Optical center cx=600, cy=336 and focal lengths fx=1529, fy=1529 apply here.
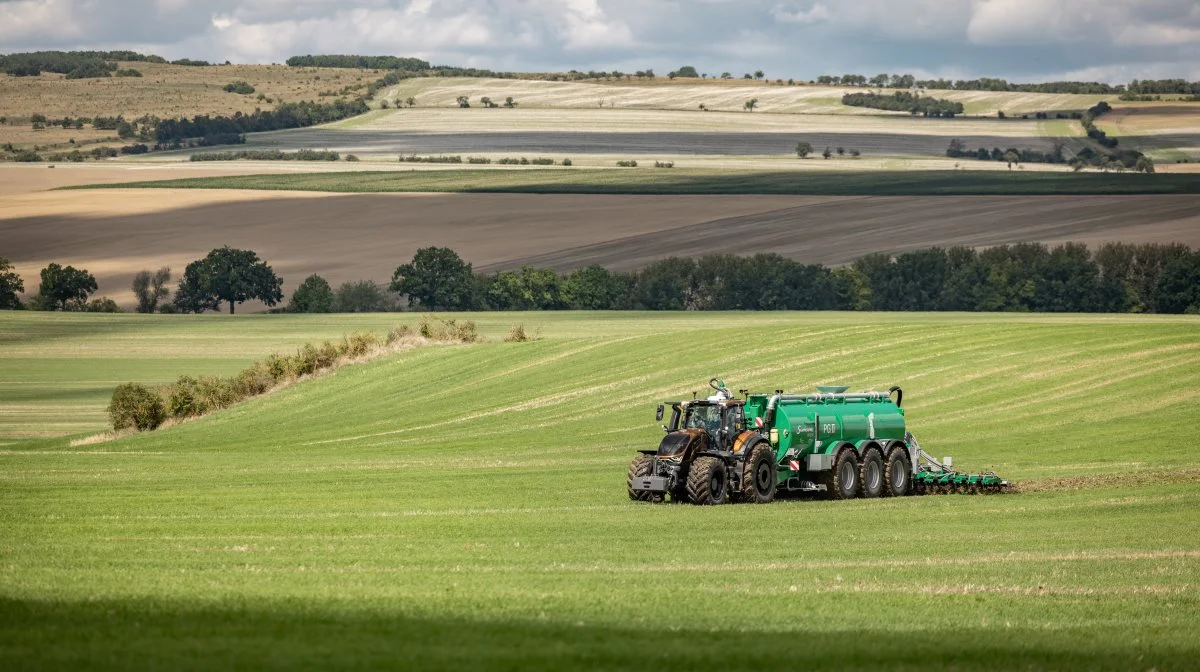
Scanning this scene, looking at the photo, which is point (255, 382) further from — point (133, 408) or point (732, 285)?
point (732, 285)

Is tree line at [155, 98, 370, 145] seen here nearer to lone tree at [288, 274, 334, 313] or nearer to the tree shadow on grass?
lone tree at [288, 274, 334, 313]

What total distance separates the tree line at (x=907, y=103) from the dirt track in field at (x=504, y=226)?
53652 mm

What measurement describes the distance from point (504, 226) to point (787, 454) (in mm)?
102570

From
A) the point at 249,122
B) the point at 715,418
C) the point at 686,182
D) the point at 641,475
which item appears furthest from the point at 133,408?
the point at 249,122

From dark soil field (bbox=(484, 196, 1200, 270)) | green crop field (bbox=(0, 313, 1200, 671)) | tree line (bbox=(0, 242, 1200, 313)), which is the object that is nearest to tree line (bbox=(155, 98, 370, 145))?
tree line (bbox=(0, 242, 1200, 313))

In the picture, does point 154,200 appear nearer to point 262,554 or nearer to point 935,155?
point 935,155

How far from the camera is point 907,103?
190m

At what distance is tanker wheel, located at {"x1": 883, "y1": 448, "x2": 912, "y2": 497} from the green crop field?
1.74 meters

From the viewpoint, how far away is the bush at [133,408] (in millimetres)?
57406

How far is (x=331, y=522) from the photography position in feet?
83.6

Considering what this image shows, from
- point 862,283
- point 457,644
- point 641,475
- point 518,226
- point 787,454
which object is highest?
point 518,226

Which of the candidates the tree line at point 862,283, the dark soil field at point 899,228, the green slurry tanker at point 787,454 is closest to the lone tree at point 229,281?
the tree line at point 862,283

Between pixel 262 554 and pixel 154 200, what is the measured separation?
129m

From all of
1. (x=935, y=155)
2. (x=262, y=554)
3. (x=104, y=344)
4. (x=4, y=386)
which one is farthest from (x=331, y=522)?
(x=935, y=155)
